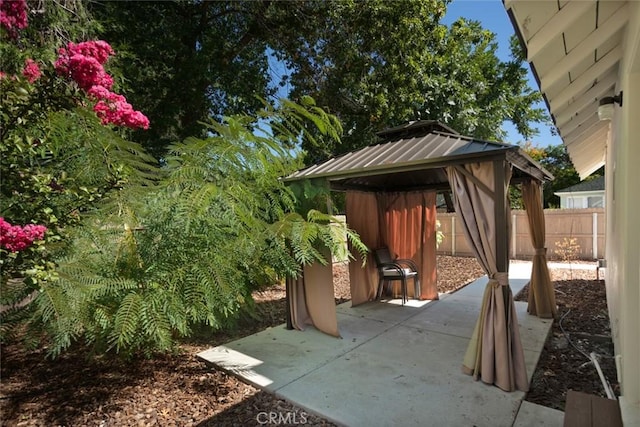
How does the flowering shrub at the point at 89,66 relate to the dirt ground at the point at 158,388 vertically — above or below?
above

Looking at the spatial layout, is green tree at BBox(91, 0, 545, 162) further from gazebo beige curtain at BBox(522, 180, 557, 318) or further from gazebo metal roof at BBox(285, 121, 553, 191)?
gazebo beige curtain at BBox(522, 180, 557, 318)

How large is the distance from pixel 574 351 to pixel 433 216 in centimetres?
282

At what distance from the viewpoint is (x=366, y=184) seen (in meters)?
5.82

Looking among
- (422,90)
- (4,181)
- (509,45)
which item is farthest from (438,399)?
(509,45)

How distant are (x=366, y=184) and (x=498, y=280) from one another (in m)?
2.98

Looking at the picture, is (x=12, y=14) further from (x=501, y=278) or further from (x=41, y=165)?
(x=501, y=278)

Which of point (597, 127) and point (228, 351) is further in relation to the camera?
point (597, 127)

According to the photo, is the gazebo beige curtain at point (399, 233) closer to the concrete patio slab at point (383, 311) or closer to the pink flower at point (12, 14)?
the concrete patio slab at point (383, 311)

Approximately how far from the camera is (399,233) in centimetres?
634

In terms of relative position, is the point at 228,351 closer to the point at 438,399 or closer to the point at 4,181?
the point at 438,399

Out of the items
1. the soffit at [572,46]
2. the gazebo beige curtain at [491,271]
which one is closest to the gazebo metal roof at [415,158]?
the gazebo beige curtain at [491,271]

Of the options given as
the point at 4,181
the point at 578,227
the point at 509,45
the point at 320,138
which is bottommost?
the point at 578,227

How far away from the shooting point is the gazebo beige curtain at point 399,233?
19.2 feet

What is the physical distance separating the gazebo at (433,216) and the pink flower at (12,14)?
9.54ft
